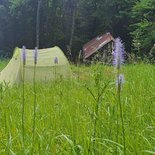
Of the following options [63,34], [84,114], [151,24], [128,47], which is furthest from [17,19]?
[84,114]

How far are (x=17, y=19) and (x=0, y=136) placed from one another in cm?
3057

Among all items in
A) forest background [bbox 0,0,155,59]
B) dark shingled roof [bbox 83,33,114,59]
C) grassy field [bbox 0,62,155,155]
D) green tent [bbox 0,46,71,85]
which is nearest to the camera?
grassy field [bbox 0,62,155,155]

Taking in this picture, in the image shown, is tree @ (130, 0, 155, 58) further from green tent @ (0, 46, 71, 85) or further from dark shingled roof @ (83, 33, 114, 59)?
green tent @ (0, 46, 71, 85)

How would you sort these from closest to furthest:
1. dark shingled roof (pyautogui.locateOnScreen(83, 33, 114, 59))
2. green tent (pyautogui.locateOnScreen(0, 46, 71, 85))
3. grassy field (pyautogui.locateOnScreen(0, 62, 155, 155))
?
1. grassy field (pyautogui.locateOnScreen(0, 62, 155, 155))
2. green tent (pyautogui.locateOnScreen(0, 46, 71, 85))
3. dark shingled roof (pyautogui.locateOnScreen(83, 33, 114, 59))

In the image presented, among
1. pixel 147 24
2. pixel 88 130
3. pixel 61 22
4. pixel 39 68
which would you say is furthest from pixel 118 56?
pixel 61 22

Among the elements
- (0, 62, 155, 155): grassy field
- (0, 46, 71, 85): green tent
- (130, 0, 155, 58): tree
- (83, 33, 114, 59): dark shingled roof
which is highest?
(130, 0, 155, 58): tree

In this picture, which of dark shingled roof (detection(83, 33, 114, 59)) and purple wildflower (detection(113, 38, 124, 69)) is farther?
dark shingled roof (detection(83, 33, 114, 59))

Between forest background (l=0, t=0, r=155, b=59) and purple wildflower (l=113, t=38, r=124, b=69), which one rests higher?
forest background (l=0, t=0, r=155, b=59)

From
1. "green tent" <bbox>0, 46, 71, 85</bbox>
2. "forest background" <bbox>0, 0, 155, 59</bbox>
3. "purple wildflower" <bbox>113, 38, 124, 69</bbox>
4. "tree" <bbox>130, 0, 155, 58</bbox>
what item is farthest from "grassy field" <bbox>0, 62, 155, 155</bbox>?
"forest background" <bbox>0, 0, 155, 59</bbox>

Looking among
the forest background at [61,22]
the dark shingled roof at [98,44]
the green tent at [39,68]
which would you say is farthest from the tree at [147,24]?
the green tent at [39,68]

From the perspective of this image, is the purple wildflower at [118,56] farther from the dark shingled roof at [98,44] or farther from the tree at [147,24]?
the tree at [147,24]

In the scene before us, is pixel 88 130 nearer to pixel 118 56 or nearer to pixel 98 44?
pixel 118 56

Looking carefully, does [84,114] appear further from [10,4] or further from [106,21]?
[10,4]

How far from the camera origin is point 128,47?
29.0m
